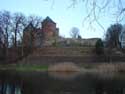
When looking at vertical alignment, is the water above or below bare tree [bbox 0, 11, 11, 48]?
below

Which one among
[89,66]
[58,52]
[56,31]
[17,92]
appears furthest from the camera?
[56,31]

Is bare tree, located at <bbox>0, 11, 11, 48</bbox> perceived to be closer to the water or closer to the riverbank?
the riverbank

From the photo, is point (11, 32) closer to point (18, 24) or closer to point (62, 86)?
point (18, 24)

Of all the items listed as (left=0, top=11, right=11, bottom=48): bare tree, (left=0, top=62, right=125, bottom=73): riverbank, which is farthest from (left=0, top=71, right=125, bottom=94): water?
(left=0, top=11, right=11, bottom=48): bare tree

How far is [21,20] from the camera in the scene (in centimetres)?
5888

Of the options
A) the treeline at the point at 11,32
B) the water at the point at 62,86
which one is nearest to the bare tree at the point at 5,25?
the treeline at the point at 11,32

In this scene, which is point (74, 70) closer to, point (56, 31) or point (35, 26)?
point (35, 26)

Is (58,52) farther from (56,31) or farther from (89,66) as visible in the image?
(56,31)

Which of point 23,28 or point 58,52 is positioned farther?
point 23,28

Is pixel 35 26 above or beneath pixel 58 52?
above

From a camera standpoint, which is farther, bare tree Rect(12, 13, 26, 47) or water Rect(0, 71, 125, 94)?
bare tree Rect(12, 13, 26, 47)

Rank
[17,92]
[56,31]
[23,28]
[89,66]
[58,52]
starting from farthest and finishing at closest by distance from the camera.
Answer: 1. [56,31]
2. [23,28]
3. [58,52]
4. [89,66]
5. [17,92]

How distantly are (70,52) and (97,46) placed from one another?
Answer: 445 cm

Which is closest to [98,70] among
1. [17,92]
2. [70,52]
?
[70,52]
